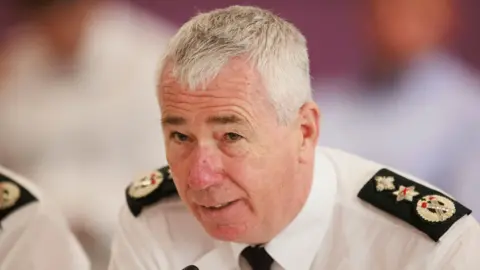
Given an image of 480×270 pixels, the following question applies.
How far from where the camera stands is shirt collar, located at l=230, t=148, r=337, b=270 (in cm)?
132

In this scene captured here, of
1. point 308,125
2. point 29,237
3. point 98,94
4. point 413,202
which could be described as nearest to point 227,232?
point 308,125

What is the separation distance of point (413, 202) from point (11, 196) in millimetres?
806

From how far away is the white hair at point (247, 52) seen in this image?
3.82 ft

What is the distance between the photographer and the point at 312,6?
1.66 meters

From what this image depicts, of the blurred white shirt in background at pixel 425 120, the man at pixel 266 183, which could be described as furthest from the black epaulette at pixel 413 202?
the blurred white shirt in background at pixel 425 120

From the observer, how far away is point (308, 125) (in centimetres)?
126

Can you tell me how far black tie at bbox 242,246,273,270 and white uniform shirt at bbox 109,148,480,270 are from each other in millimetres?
12

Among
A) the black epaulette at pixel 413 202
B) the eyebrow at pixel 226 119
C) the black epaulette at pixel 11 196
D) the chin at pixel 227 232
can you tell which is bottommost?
the black epaulette at pixel 11 196

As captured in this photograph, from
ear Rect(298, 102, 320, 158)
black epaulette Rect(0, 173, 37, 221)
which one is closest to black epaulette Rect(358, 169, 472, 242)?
ear Rect(298, 102, 320, 158)

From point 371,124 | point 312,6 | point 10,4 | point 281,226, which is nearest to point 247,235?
point 281,226

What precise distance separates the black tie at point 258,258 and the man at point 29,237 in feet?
1.45

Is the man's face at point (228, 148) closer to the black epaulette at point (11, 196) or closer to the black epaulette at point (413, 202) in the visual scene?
the black epaulette at point (413, 202)

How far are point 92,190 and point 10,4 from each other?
1.52 ft

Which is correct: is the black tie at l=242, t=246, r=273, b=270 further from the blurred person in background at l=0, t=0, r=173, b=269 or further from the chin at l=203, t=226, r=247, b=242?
the blurred person in background at l=0, t=0, r=173, b=269
